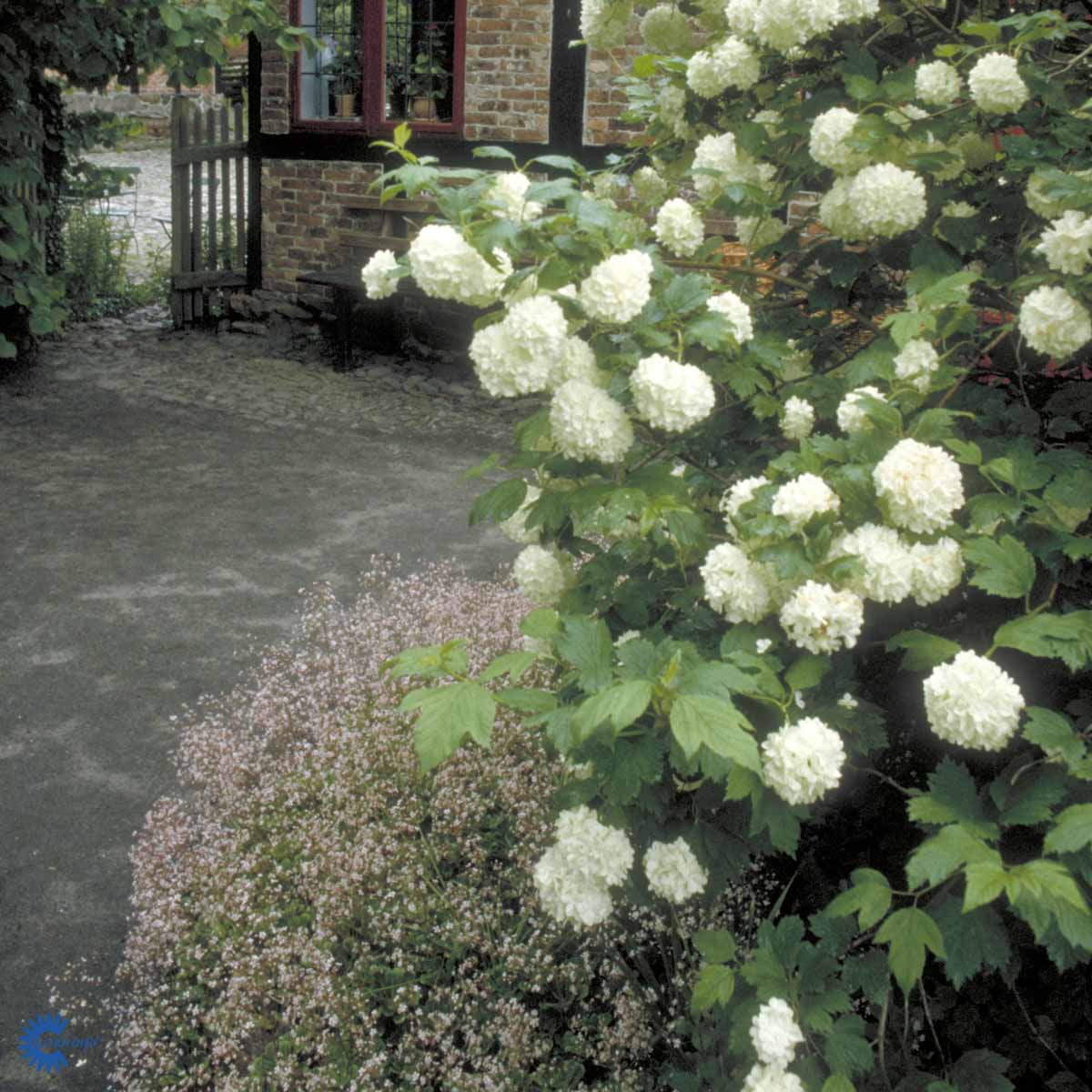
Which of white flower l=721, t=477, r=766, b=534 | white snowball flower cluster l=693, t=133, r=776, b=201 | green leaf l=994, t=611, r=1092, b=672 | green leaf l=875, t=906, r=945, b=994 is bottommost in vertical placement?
green leaf l=875, t=906, r=945, b=994

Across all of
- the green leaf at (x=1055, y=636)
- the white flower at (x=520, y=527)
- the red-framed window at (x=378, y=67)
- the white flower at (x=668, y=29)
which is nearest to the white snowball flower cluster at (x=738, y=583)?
the green leaf at (x=1055, y=636)

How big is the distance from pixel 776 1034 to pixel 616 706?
57cm

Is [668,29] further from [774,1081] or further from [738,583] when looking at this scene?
[774,1081]

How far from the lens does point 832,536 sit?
1.79m

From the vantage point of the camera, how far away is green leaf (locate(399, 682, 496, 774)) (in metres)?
1.67

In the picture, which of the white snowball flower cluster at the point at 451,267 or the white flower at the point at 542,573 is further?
the white flower at the point at 542,573

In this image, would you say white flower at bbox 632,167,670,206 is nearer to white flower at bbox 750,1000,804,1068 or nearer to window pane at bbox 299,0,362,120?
white flower at bbox 750,1000,804,1068

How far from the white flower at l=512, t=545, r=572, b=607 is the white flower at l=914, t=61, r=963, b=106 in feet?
3.64

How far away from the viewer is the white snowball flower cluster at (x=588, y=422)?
1.92m

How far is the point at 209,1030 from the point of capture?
259 centimetres

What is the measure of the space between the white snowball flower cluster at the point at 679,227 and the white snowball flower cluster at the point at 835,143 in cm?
26

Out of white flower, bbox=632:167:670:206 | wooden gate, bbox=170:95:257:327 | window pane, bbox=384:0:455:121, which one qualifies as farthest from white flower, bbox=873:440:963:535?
wooden gate, bbox=170:95:257:327

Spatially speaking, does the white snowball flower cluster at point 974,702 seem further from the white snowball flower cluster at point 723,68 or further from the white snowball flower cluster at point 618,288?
the white snowball flower cluster at point 723,68

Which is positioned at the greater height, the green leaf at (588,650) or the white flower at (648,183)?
the white flower at (648,183)
